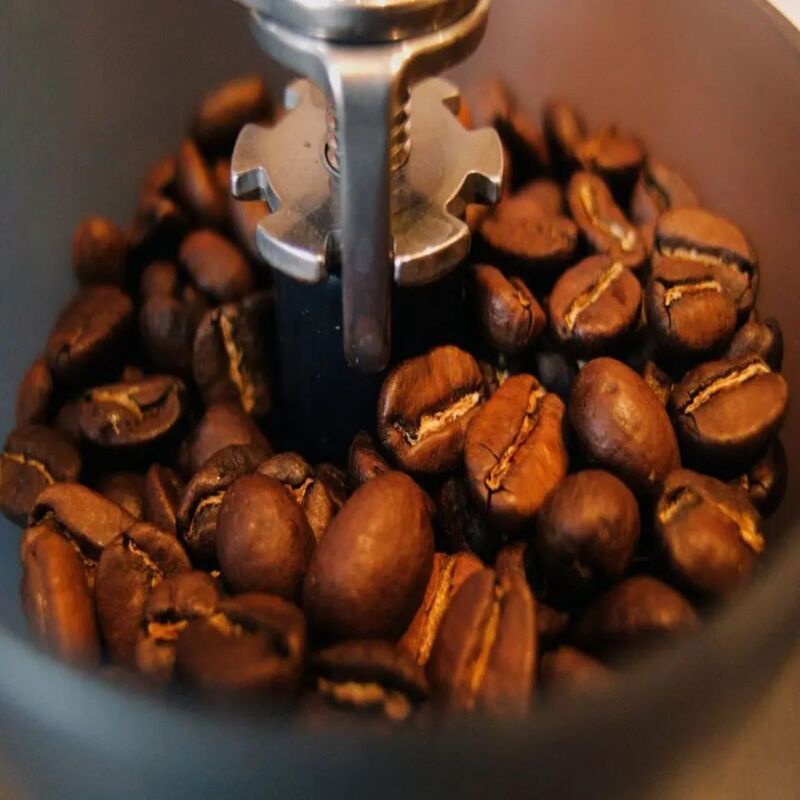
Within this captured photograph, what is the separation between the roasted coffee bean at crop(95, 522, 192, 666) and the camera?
590 mm

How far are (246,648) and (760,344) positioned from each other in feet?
1.32

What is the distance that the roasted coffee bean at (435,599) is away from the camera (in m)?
0.56

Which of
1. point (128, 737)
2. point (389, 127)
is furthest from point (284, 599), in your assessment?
point (389, 127)

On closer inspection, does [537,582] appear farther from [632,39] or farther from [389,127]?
[632,39]

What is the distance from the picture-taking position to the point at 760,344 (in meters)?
0.68

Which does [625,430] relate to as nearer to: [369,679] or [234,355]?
[369,679]

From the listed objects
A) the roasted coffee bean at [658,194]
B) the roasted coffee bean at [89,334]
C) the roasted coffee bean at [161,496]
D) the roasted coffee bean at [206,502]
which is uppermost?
the roasted coffee bean at [658,194]

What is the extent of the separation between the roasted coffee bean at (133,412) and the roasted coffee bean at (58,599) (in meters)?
0.11

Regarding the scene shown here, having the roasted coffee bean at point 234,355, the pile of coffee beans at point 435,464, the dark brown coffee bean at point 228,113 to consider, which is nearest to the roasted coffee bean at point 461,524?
the pile of coffee beans at point 435,464

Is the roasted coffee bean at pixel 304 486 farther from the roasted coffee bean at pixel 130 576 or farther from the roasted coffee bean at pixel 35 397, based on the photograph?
the roasted coffee bean at pixel 35 397

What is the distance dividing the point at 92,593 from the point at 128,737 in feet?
0.67

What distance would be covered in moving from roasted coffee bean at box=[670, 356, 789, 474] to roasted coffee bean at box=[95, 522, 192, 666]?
324 mm

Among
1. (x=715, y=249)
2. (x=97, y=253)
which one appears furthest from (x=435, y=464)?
(x=97, y=253)

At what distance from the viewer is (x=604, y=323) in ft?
2.23
